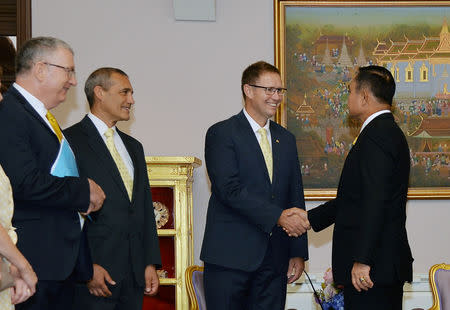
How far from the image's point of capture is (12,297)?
2.42 metres

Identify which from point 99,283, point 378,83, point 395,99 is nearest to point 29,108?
point 99,283

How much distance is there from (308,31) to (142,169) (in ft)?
8.16

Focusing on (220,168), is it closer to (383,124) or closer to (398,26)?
(383,124)

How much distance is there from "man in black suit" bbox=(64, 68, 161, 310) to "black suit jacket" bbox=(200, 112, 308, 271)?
379mm

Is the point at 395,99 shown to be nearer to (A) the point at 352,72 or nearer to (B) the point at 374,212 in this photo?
(A) the point at 352,72

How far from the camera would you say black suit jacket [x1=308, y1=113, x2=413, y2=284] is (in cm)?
339

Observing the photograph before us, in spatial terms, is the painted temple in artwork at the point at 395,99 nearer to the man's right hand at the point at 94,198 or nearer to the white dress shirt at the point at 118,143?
the white dress shirt at the point at 118,143

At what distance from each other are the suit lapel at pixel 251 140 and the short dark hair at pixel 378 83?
28.4 inches

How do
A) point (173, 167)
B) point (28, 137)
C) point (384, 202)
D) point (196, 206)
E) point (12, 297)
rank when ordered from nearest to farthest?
point (12, 297), point (28, 137), point (384, 202), point (173, 167), point (196, 206)

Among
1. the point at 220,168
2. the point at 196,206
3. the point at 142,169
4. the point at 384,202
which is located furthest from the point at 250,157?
the point at 196,206

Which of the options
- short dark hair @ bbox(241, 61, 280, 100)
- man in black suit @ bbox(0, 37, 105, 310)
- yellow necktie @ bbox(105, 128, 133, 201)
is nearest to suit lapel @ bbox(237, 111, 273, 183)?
short dark hair @ bbox(241, 61, 280, 100)

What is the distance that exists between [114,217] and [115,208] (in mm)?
48

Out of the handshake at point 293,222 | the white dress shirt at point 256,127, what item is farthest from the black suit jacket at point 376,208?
the white dress shirt at point 256,127

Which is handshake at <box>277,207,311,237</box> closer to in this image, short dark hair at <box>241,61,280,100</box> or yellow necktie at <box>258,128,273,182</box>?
yellow necktie at <box>258,128,273,182</box>
